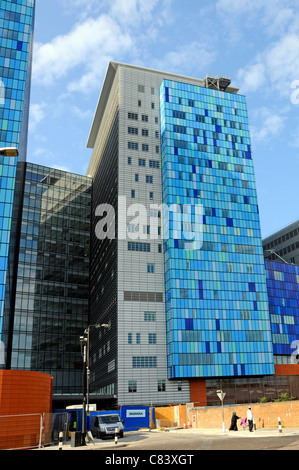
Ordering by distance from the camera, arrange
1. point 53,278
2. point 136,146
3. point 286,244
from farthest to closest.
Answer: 1. point 286,244
2. point 53,278
3. point 136,146

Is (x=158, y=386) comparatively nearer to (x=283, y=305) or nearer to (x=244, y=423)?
(x=283, y=305)

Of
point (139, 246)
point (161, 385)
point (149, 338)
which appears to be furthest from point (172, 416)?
point (139, 246)

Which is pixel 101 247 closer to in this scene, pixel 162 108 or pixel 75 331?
pixel 75 331

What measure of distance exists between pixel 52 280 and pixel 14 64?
166 ft

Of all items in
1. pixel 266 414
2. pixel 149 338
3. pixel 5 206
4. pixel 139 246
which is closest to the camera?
pixel 266 414

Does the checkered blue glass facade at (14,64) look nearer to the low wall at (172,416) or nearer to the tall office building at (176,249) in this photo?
the tall office building at (176,249)

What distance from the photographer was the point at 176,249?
3145 inches

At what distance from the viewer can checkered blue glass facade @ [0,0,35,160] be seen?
3066 inches

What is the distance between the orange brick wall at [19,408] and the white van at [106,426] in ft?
26.7

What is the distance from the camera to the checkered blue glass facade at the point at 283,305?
305 feet

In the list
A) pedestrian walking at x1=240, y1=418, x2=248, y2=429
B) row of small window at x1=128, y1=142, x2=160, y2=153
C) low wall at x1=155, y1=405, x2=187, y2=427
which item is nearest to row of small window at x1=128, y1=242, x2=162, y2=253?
row of small window at x1=128, y1=142, x2=160, y2=153

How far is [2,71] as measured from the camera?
80.6m

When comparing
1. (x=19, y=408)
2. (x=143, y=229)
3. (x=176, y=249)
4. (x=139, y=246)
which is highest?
(x=143, y=229)

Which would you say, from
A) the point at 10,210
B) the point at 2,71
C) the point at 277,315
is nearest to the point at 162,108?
the point at 2,71
